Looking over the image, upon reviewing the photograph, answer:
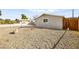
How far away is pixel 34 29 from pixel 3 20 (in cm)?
51

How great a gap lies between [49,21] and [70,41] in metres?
0.46

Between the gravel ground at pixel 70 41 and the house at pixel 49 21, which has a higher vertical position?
the house at pixel 49 21

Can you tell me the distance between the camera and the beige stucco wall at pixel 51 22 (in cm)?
387

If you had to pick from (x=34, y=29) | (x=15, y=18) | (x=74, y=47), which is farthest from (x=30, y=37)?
(x=74, y=47)

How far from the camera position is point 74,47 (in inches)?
150

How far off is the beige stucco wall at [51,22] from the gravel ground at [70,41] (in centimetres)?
19

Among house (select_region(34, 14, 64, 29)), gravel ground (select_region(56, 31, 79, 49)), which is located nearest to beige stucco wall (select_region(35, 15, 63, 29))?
house (select_region(34, 14, 64, 29))

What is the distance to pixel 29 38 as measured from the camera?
12.6 ft

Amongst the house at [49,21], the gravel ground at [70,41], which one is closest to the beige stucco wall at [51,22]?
the house at [49,21]

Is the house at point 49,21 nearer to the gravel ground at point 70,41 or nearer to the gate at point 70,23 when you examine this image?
the gate at point 70,23

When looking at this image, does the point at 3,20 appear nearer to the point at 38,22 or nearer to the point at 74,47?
the point at 38,22

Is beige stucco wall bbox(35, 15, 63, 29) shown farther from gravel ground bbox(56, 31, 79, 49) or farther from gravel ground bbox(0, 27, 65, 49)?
gravel ground bbox(56, 31, 79, 49)
